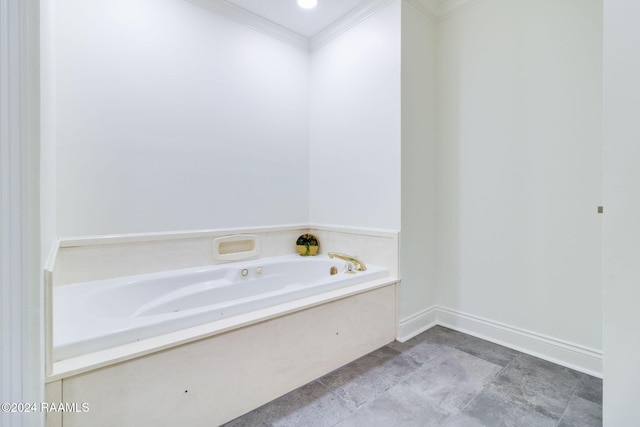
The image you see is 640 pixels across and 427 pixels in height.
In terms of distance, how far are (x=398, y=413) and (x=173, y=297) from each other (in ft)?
5.02

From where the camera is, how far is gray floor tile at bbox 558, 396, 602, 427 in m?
1.25

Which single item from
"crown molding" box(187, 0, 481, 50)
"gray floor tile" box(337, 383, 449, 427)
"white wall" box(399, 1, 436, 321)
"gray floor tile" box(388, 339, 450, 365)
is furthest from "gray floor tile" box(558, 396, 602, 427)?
"crown molding" box(187, 0, 481, 50)

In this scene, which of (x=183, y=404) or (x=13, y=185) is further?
(x=183, y=404)

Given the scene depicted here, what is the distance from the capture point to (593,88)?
1600 millimetres

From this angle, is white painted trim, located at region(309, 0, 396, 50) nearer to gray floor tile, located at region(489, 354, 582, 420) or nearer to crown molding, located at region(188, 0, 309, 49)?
crown molding, located at region(188, 0, 309, 49)

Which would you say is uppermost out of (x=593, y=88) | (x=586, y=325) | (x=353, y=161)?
(x=593, y=88)

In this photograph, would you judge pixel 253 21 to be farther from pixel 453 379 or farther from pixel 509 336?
pixel 509 336

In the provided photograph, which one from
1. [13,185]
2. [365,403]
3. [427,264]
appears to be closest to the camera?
[13,185]

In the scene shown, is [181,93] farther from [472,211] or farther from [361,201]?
[472,211]

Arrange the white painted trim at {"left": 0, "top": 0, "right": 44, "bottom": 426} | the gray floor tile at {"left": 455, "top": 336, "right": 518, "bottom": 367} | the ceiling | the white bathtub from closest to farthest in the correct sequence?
the white painted trim at {"left": 0, "top": 0, "right": 44, "bottom": 426} < the white bathtub < the gray floor tile at {"left": 455, "top": 336, "right": 518, "bottom": 367} < the ceiling

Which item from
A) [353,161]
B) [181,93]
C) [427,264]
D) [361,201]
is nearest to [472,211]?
[427,264]

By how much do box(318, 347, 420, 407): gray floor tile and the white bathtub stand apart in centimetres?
49

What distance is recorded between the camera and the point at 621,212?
94cm

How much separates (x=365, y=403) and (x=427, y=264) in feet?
4.11
